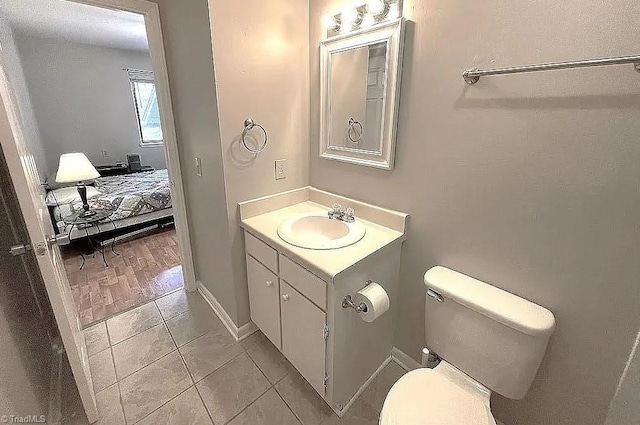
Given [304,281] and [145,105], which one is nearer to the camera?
[304,281]

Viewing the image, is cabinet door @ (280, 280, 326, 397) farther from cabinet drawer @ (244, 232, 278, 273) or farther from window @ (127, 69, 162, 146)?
window @ (127, 69, 162, 146)

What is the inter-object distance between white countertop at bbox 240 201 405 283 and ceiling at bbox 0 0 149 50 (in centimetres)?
219

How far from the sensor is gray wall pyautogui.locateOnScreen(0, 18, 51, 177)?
3.56 meters

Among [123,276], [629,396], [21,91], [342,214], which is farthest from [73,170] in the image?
[629,396]

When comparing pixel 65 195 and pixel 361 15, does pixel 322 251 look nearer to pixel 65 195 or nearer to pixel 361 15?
pixel 361 15

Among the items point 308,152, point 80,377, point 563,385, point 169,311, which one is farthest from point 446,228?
point 169,311

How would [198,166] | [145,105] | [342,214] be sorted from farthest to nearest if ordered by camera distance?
[145,105], [198,166], [342,214]

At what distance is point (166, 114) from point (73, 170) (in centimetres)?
124

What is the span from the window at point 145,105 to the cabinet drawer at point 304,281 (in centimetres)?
486

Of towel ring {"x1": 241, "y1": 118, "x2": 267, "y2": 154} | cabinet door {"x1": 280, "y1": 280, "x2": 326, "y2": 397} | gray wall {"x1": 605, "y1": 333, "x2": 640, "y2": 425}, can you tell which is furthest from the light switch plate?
gray wall {"x1": 605, "y1": 333, "x2": 640, "y2": 425}

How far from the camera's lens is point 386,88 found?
1364 millimetres

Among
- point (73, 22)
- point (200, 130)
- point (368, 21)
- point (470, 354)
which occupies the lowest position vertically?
point (470, 354)

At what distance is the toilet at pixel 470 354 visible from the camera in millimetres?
1020

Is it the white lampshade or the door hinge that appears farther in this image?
the white lampshade
